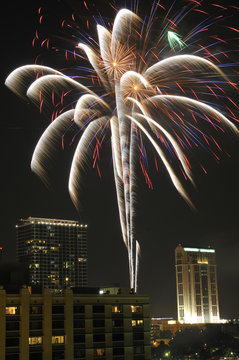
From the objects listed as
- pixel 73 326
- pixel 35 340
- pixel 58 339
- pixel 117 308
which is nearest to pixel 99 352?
pixel 73 326

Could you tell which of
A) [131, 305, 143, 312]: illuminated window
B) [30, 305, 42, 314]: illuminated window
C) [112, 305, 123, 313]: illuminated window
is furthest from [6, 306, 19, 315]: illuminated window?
[131, 305, 143, 312]: illuminated window

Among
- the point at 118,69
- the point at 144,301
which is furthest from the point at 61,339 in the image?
the point at 118,69

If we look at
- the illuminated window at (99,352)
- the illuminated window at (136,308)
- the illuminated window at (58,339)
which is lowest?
the illuminated window at (99,352)

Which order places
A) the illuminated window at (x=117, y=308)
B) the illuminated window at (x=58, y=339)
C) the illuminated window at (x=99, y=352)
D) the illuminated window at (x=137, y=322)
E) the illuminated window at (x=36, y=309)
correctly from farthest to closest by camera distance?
1. the illuminated window at (x=137, y=322)
2. the illuminated window at (x=117, y=308)
3. the illuminated window at (x=99, y=352)
4. the illuminated window at (x=58, y=339)
5. the illuminated window at (x=36, y=309)

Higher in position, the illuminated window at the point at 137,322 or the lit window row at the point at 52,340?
the illuminated window at the point at 137,322

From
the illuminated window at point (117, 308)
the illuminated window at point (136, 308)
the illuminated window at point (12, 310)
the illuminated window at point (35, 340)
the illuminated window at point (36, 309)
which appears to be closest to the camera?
the illuminated window at point (12, 310)

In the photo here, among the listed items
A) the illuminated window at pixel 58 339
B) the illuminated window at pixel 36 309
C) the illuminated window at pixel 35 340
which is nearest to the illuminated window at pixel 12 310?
the illuminated window at pixel 36 309

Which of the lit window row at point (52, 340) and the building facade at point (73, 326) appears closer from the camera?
the building facade at point (73, 326)

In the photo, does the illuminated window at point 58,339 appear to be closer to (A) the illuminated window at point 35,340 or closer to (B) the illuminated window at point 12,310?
(A) the illuminated window at point 35,340

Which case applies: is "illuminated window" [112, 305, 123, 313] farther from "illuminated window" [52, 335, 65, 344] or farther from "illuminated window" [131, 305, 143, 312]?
"illuminated window" [52, 335, 65, 344]
